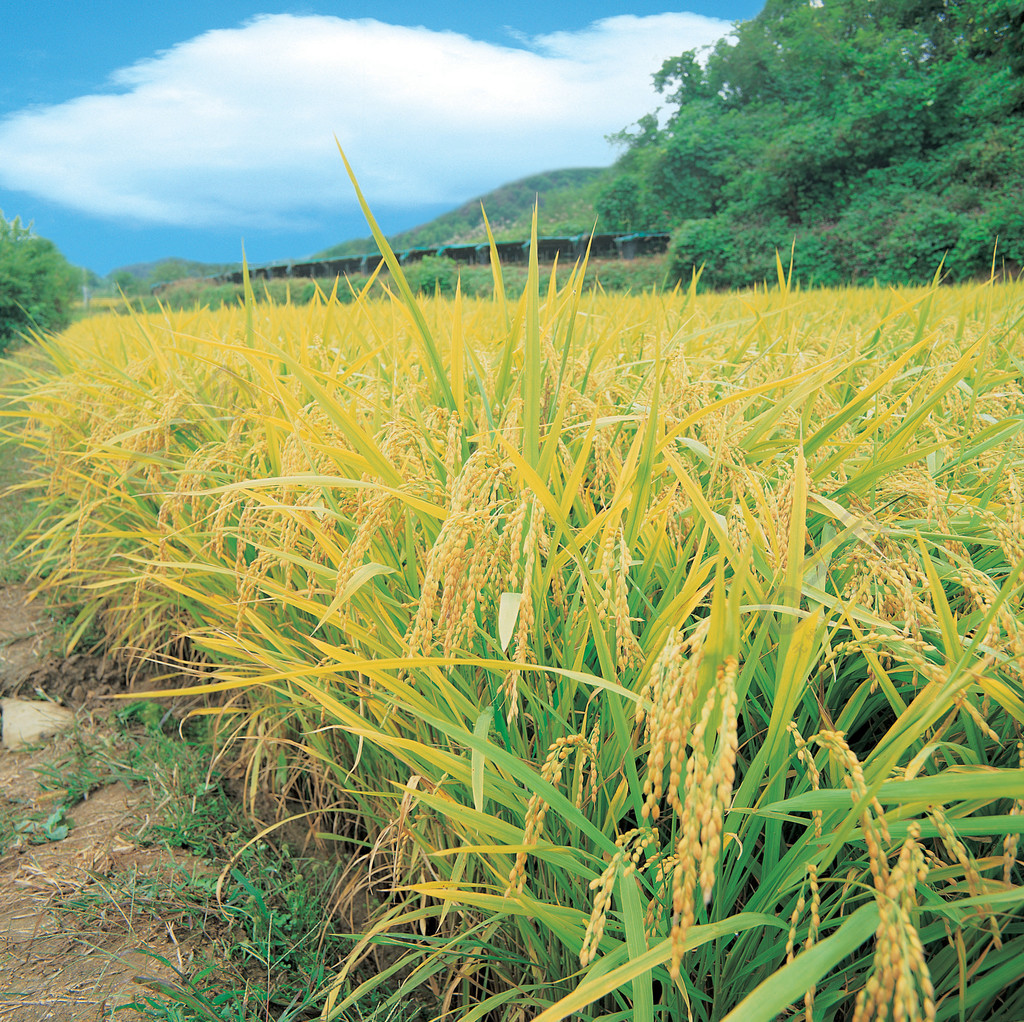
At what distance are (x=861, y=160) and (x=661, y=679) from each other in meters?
19.4

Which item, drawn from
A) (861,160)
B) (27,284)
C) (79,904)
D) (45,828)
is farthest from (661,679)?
(861,160)

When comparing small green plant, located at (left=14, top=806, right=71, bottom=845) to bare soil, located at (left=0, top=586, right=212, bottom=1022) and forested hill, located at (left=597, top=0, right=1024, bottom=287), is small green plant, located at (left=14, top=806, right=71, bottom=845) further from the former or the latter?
forested hill, located at (left=597, top=0, right=1024, bottom=287)

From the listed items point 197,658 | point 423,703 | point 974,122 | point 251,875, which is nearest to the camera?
point 423,703

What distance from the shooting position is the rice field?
1.96 feet

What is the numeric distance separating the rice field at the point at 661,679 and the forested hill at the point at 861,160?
1303 centimetres

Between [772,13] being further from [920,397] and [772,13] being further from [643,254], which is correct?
[920,397]

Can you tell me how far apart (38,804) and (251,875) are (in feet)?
2.76

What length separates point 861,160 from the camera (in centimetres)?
1559

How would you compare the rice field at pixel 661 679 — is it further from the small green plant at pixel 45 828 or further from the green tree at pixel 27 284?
the green tree at pixel 27 284

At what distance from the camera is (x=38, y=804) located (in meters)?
1.83

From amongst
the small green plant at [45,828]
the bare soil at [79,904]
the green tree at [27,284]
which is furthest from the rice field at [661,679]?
the green tree at [27,284]

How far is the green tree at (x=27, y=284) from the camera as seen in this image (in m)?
11.7

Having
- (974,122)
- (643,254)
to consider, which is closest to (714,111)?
(643,254)

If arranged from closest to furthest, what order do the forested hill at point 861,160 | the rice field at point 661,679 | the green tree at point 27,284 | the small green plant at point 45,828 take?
the rice field at point 661,679, the small green plant at point 45,828, the green tree at point 27,284, the forested hill at point 861,160
